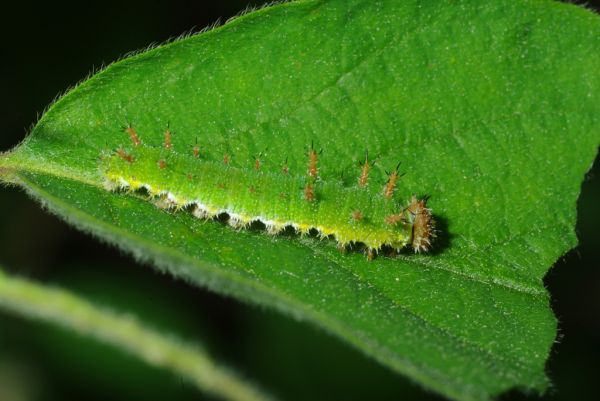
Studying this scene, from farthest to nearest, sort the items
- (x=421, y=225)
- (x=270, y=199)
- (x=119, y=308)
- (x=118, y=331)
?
(x=119, y=308) → (x=270, y=199) → (x=421, y=225) → (x=118, y=331)

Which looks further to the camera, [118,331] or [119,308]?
[119,308]

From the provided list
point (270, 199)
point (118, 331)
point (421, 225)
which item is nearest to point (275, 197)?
point (270, 199)

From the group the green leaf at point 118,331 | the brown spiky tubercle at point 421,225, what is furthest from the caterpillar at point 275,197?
the green leaf at point 118,331

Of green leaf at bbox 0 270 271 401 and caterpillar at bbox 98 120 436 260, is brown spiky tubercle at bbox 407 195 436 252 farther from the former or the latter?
green leaf at bbox 0 270 271 401

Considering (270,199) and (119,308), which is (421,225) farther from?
(119,308)

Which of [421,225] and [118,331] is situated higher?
[421,225]

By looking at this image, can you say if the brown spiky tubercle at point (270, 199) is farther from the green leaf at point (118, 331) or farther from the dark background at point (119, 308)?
the dark background at point (119, 308)
